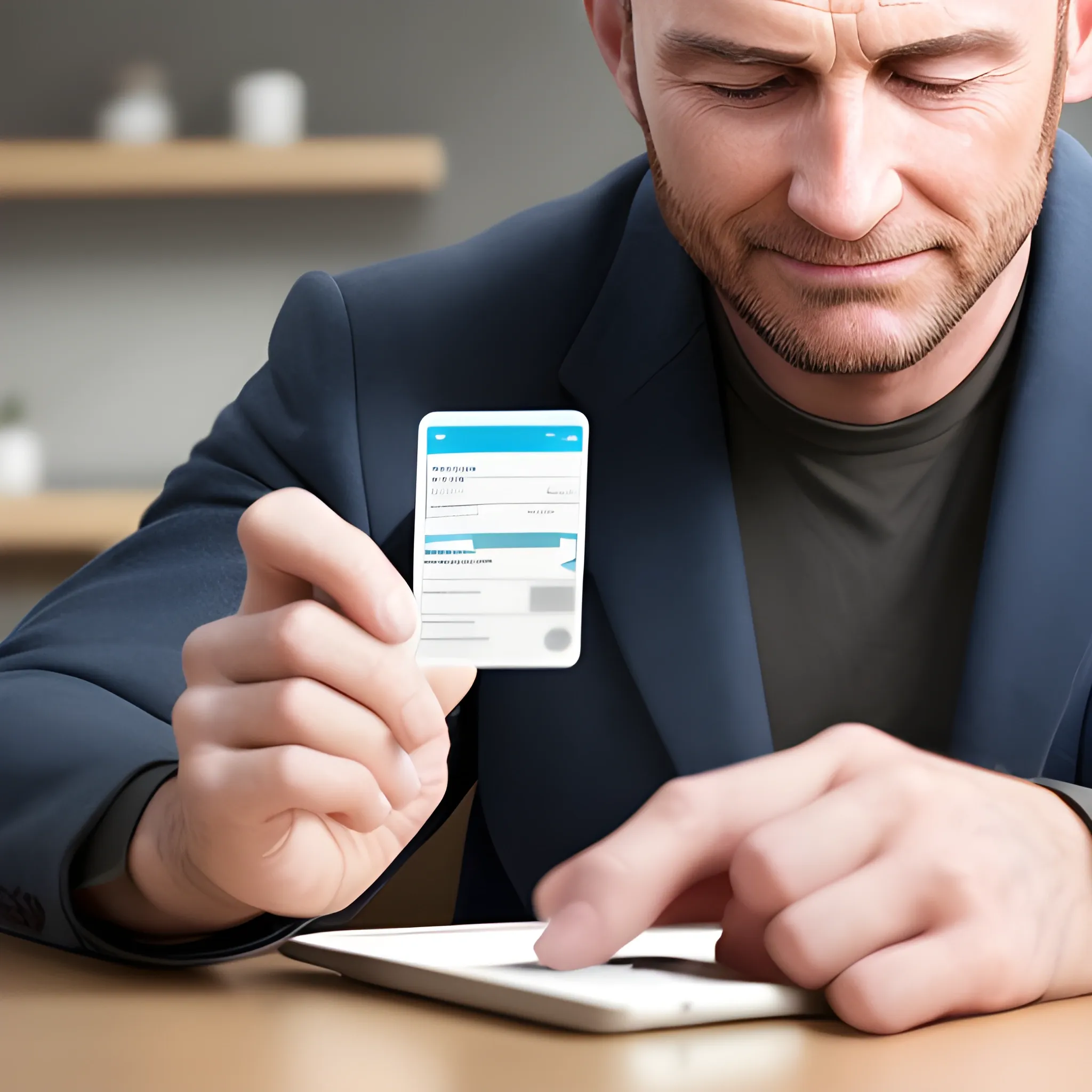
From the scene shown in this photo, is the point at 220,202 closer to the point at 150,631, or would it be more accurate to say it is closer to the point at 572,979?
the point at 150,631

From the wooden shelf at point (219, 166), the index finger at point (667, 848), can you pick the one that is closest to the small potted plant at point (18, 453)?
the wooden shelf at point (219, 166)

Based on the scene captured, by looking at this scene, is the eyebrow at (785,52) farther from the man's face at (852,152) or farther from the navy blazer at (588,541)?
the navy blazer at (588,541)

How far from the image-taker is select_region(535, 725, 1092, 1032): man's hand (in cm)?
47

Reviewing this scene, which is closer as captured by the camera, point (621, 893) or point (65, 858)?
point (621, 893)

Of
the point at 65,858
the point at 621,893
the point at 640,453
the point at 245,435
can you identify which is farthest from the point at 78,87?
the point at 621,893

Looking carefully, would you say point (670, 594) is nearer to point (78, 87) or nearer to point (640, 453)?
point (640, 453)

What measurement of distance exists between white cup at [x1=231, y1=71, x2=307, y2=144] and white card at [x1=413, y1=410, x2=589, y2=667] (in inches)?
81.5

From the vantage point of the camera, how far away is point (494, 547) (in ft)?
2.57

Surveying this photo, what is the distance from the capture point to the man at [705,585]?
1.70 feet

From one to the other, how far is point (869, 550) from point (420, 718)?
45cm

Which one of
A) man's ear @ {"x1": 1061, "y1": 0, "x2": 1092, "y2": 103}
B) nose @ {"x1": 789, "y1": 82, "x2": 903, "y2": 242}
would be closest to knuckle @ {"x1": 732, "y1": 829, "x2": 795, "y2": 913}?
nose @ {"x1": 789, "y1": 82, "x2": 903, "y2": 242}

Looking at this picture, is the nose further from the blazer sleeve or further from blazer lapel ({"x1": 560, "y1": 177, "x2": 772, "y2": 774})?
the blazer sleeve

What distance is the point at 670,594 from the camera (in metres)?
0.89

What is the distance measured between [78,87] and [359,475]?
217 centimetres
